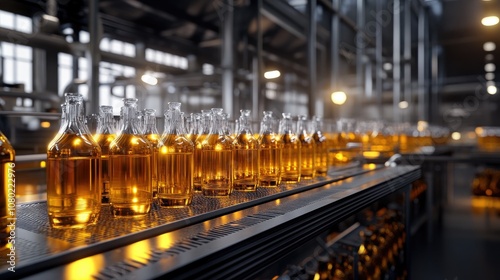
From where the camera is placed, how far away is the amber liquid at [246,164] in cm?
125

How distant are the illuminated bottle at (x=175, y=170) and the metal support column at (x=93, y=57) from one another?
4.11 feet

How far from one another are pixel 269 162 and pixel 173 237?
687 millimetres

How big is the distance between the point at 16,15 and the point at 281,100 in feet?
18.8

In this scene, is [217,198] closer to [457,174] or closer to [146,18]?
[146,18]

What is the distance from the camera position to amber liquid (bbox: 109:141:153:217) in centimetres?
88

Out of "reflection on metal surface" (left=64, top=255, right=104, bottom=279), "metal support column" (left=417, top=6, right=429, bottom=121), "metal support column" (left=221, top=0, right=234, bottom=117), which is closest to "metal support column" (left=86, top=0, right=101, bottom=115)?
"metal support column" (left=221, top=0, right=234, bottom=117)

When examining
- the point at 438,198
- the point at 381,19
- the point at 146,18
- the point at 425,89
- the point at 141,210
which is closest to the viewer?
the point at 141,210

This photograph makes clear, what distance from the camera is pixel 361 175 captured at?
193 cm

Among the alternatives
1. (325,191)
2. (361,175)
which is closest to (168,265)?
(325,191)

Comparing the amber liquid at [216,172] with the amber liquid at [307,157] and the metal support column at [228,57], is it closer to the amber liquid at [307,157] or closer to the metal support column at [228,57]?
the amber liquid at [307,157]

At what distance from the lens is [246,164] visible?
1.26 m

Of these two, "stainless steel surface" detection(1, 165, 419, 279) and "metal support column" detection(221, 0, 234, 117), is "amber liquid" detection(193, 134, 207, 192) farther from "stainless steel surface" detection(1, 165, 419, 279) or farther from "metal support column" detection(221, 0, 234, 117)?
"metal support column" detection(221, 0, 234, 117)

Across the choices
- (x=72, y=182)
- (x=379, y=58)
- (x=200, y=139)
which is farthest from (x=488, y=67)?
(x=72, y=182)

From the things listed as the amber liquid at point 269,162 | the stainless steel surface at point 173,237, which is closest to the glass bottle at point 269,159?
the amber liquid at point 269,162
